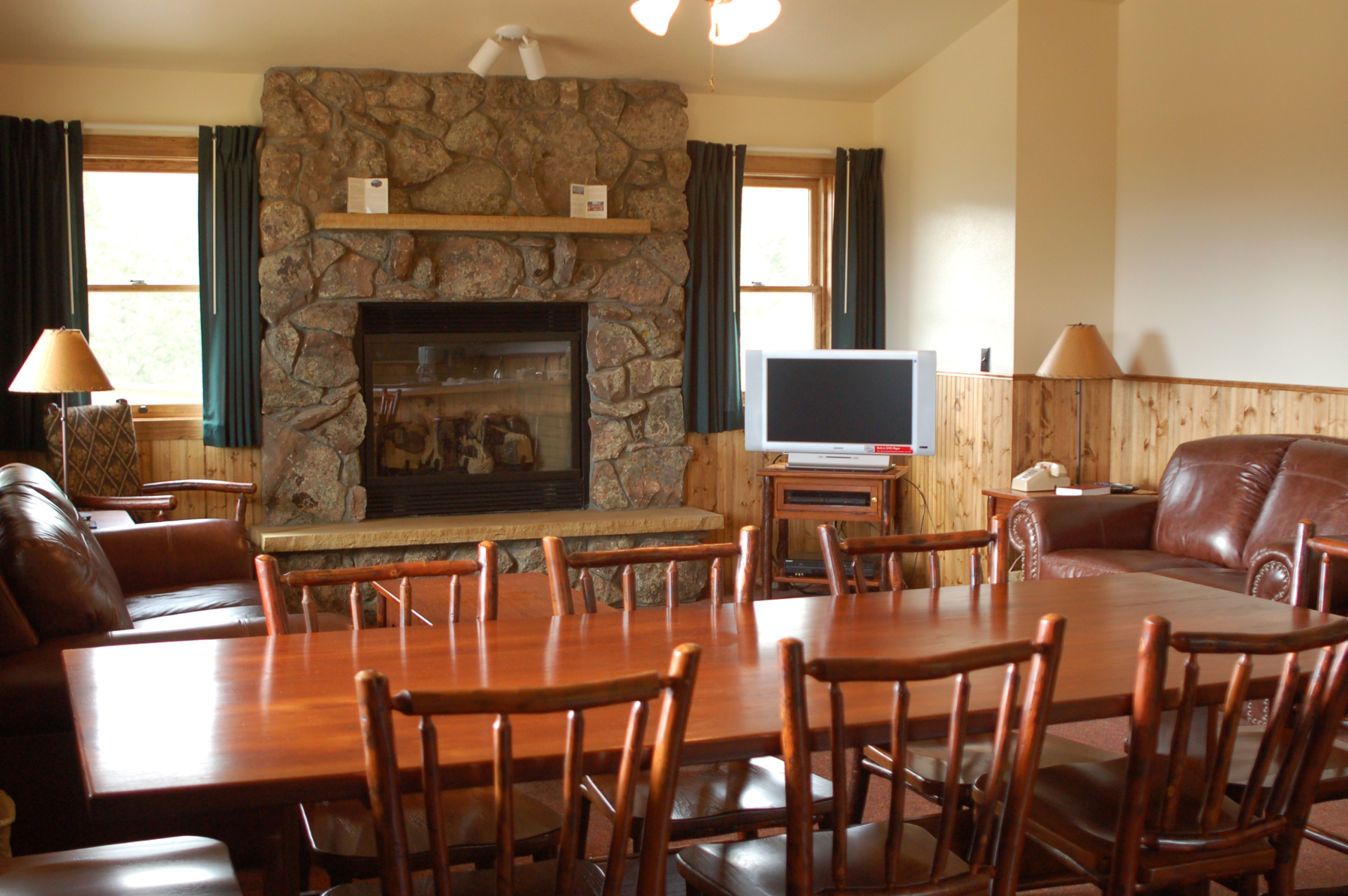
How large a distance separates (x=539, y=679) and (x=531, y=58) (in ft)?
12.6

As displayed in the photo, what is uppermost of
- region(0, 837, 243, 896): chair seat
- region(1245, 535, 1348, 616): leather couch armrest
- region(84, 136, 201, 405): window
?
region(84, 136, 201, 405): window

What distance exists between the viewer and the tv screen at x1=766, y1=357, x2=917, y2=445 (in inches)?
215

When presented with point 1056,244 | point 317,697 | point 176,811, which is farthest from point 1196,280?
point 176,811

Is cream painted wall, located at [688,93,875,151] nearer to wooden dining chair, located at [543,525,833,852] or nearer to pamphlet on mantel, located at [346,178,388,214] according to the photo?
pamphlet on mantel, located at [346,178,388,214]

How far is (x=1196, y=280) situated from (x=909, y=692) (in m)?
3.62

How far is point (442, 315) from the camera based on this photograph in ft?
18.7

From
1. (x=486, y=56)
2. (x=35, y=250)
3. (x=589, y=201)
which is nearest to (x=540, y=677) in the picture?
(x=486, y=56)

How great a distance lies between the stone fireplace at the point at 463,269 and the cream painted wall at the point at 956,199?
3.74 feet

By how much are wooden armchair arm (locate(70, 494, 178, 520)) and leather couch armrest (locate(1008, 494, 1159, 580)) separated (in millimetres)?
3354

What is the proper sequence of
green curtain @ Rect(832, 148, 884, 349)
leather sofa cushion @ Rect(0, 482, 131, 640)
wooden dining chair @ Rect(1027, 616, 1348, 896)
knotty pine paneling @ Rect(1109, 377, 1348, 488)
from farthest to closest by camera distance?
green curtain @ Rect(832, 148, 884, 349) → knotty pine paneling @ Rect(1109, 377, 1348, 488) → leather sofa cushion @ Rect(0, 482, 131, 640) → wooden dining chair @ Rect(1027, 616, 1348, 896)

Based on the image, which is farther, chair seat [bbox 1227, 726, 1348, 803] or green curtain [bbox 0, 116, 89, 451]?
green curtain [bbox 0, 116, 89, 451]

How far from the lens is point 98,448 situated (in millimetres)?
5031

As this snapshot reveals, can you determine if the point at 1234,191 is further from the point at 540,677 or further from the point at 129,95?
the point at 129,95

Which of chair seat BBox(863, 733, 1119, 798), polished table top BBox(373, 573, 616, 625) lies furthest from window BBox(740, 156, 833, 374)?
chair seat BBox(863, 733, 1119, 798)
